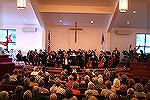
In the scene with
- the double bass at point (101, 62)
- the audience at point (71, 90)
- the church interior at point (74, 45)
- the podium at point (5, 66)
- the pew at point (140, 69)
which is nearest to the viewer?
the audience at point (71, 90)

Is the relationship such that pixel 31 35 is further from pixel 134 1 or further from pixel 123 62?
pixel 134 1

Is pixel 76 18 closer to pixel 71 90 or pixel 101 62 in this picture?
pixel 101 62

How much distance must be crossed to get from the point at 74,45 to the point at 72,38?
1.81 feet

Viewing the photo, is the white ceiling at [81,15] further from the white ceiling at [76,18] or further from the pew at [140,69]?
the pew at [140,69]

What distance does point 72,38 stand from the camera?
21266 millimetres

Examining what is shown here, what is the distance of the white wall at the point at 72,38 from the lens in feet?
69.2

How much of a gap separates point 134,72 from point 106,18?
17.2 ft

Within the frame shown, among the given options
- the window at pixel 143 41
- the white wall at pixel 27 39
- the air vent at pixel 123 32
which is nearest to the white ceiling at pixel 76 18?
the air vent at pixel 123 32

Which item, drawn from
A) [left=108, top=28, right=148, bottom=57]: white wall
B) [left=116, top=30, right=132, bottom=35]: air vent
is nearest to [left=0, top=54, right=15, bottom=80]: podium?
[left=108, top=28, right=148, bottom=57]: white wall

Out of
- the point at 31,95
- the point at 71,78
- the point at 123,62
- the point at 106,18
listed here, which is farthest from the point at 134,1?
the point at 31,95

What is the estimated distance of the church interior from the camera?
27.5ft

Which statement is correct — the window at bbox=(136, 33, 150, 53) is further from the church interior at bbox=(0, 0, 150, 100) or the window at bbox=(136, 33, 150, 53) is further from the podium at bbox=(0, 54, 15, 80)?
the podium at bbox=(0, 54, 15, 80)

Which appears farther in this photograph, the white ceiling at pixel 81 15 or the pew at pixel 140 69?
the white ceiling at pixel 81 15

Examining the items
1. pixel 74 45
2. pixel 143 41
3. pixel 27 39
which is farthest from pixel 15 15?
pixel 143 41
